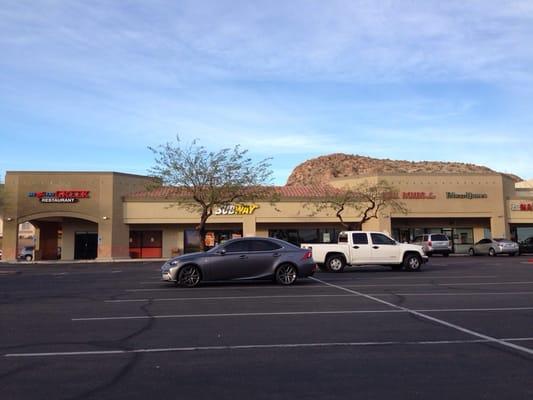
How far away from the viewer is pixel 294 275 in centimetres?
1700

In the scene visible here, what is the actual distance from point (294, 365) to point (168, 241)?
122 ft

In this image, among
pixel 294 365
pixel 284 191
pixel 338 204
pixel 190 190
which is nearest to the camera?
pixel 294 365

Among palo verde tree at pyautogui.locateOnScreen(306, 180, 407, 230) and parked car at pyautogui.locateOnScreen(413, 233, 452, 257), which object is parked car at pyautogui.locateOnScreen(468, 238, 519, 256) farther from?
palo verde tree at pyautogui.locateOnScreen(306, 180, 407, 230)

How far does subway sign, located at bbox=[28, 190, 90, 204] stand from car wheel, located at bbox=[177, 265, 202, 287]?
1038 inches

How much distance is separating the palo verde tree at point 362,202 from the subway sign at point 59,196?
17411 mm

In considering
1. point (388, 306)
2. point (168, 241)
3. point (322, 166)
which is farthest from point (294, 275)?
point (322, 166)

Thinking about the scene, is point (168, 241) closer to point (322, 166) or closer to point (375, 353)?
point (375, 353)

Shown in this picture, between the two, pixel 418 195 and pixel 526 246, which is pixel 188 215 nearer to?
pixel 418 195

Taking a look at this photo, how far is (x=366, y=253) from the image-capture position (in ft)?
74.7

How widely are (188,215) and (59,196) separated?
9.47 metres

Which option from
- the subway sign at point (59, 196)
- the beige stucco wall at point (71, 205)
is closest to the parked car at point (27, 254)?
the beige stucco wall at point (71, 205)

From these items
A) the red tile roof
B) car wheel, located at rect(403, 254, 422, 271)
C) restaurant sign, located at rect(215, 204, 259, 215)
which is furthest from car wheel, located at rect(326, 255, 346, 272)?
restaurant sign, located at rect(215, 204, 259, 215)

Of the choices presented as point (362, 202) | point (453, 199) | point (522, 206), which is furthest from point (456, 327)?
point (522, 206)

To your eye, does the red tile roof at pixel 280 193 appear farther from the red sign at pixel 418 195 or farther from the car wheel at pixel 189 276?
the car wheel at pixel 189 276
